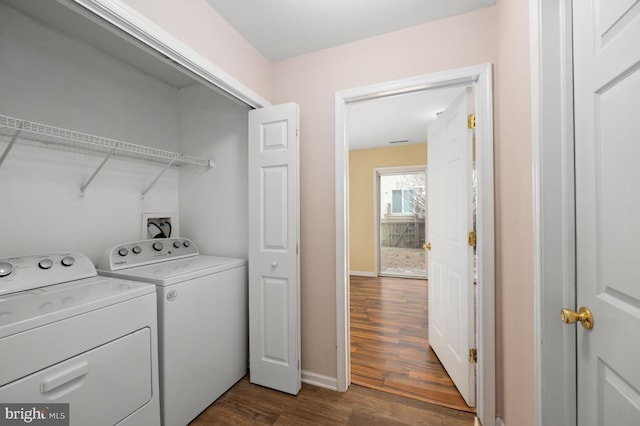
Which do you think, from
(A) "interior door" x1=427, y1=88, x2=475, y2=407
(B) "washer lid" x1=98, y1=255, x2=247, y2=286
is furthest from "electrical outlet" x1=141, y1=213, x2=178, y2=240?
(A) "interior door" x1=427, y1=88, x2=475, y2=407

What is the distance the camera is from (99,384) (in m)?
1.09

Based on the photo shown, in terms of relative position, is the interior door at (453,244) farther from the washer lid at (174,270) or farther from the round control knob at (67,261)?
the round control knob at (67,261)

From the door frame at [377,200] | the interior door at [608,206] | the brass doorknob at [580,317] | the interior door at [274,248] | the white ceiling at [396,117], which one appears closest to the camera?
the interior door at [608,206]

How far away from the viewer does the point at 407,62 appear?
170cm

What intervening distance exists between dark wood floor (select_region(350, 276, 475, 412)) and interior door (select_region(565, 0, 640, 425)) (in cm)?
114

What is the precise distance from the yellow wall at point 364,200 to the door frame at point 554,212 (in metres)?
4.21

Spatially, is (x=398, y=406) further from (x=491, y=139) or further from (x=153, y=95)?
(x=153, y=95)

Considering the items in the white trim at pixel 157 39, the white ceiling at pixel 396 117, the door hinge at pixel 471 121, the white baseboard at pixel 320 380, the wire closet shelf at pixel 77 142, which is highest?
the white ceiling at pixel 396 117

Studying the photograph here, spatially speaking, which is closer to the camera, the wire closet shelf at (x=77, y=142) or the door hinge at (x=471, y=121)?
the wire closet shelf at (x=77, y=142)

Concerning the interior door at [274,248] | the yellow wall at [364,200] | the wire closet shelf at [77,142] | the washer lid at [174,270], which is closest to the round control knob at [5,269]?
the washer lid at [174,270]

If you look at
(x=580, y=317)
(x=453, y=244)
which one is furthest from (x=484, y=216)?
(x=580, y=317)

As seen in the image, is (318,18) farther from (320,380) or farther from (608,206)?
(320,380)

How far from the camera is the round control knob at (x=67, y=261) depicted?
1411 mm

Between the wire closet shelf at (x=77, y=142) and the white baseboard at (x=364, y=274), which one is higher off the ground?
the wire closet shelf at (x=77, y=142)
